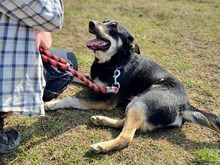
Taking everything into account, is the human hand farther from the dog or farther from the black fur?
the black fur

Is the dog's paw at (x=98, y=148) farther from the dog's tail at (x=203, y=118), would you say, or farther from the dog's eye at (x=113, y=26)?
the dog's eye at (x=113, y=26)

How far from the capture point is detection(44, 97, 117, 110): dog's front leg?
3670 mm

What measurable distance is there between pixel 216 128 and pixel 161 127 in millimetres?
613

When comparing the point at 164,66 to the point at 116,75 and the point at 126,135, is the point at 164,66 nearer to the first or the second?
the point at 116,75

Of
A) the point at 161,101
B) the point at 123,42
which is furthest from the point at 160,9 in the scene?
the point at 161,101

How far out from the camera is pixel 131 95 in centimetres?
387

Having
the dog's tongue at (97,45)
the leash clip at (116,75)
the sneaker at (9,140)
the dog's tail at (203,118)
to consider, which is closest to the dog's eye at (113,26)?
the dog's tongue at (97,45)

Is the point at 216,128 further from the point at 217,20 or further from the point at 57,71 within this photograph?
the point at 217,20

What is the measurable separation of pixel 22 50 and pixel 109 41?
1.69 meters

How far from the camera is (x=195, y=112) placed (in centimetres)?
341

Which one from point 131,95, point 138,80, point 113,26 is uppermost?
point 113,26

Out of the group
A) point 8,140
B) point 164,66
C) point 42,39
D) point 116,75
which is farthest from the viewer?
point 164,66

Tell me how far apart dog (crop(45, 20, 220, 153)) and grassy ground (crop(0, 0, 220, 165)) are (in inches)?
4.7

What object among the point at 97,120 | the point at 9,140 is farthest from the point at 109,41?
the point at 9,140
